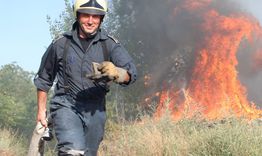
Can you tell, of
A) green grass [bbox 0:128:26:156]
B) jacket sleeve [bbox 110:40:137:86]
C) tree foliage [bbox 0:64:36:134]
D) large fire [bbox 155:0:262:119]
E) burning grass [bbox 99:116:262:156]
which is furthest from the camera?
tree foliage [bbox 0:64:36:134]

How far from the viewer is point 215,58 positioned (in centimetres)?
2005

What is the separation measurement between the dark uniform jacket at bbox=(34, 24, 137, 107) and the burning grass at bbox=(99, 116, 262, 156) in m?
2.45

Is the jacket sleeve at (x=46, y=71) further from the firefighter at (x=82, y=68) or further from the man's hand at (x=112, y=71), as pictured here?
the man's hand at (x=112, y=71)

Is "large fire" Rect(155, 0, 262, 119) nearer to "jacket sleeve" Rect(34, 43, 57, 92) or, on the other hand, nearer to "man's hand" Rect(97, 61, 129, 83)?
"jacket sleeve" Rect(34, 43, 57, 92)

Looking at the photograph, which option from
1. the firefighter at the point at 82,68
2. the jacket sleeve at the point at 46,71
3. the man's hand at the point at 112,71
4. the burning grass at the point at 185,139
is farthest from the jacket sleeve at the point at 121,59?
the burning grass at the point at 185,139

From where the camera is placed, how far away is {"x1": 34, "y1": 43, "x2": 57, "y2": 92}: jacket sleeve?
4723 mm

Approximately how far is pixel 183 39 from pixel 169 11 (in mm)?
1672

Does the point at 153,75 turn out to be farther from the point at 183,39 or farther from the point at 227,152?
the point at 227,152

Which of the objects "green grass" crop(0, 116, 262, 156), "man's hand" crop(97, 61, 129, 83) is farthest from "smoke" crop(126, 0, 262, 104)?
"man's hand" crop(97, 61, 129, 83)

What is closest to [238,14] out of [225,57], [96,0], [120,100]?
[225,57]

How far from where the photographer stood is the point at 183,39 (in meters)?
22.8

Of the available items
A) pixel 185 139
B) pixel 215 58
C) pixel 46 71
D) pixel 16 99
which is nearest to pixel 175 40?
pixel 215 58

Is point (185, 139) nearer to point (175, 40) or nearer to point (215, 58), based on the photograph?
point (215, 58)

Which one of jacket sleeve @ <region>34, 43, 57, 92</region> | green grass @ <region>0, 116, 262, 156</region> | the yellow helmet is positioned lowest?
green grass @ <region>0, 116, 262, 156</region>
